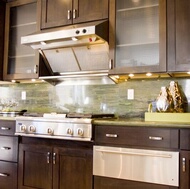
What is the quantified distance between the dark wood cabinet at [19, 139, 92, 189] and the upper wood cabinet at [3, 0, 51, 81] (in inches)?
36.8

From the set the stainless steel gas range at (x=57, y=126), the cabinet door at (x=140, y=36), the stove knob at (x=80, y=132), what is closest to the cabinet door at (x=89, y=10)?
the cabinet door at (x=140, y=36)

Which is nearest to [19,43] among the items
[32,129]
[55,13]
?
[55,13]

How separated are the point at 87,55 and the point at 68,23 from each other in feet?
1.32

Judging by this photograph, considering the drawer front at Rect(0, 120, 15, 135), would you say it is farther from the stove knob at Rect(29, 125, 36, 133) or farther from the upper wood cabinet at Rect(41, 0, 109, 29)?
the upper wood cabinet at Rect(41, 0, 109, 29)

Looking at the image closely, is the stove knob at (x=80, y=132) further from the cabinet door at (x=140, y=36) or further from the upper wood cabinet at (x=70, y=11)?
the upper wood cabinet at (x=70, y=11)

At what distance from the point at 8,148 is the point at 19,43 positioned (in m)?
1.31

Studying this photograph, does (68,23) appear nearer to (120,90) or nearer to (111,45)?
(111,45)

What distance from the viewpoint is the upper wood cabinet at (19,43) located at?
124 inches

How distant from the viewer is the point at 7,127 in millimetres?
2832

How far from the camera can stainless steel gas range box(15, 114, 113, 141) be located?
2.34 m

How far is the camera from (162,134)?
2.07 meters

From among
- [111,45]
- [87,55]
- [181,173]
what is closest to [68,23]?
[87,55]

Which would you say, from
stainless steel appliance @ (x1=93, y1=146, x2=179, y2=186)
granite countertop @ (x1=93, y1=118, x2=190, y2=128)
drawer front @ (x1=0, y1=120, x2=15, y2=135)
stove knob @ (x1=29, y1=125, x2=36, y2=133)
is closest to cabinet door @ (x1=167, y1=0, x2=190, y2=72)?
granite countertop @ (x1=93, y1=118, x2=190, y2=128)

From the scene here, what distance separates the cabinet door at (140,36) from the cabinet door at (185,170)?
809mm
